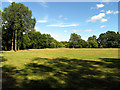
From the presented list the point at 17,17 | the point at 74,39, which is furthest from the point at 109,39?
the point at 17,17

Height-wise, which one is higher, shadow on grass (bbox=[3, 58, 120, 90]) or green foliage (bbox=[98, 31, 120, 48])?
green foliage (bbox=[98, 31, 120, 48])

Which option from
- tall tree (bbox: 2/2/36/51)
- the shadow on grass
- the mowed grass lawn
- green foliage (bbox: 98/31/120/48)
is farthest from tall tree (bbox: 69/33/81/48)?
the shadow on grass

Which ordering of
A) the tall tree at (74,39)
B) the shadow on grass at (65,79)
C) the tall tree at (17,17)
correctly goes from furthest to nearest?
the tall tree at (74,39)
the tall tree at (17,17)
the shadow on grass at (65,79)

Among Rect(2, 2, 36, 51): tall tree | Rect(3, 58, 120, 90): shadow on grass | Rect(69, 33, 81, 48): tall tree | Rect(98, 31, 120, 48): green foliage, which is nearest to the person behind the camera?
Rect(3, 58, 120, 90): shadow on grass

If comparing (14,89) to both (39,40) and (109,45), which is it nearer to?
(39,40)

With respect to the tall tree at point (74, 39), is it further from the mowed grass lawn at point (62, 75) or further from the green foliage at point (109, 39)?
the mowed grass lawn at point (62, 75)

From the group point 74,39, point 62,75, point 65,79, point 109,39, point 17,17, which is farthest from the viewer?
point 74,39

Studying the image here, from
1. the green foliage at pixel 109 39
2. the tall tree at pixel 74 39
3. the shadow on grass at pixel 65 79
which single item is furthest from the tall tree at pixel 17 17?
the green foliage at pixel 109 39

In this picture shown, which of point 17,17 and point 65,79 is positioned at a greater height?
point 17,17

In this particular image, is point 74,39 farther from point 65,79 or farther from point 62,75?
point 65,79

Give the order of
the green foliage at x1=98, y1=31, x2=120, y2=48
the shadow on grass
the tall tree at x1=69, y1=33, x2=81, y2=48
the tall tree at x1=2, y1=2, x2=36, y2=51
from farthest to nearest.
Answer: the tall tree at x1=69, y1=33, x2=81, y2=48 → the green foliage at x1=98, y1=31, x2=120, y2=48 → the tall tree at x1=2, y1=2, x2=36, y2=51 → the shadow on grass

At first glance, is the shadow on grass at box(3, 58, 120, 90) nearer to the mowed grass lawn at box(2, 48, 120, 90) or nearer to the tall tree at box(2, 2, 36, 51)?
the mowed grass lawn at box(2, 48, 120, 90)

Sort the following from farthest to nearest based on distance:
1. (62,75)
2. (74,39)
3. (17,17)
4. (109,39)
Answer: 1. (74,39)
2. (109,39)
3. (17,17)
4. (62,75)

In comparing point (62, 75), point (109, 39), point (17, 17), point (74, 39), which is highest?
point (17, 17)
